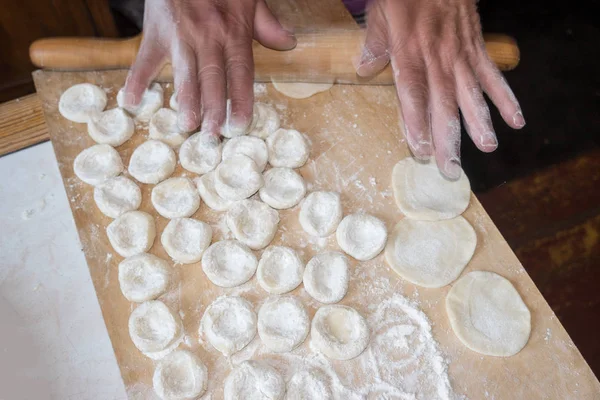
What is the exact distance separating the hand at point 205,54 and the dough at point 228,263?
0.33 metres

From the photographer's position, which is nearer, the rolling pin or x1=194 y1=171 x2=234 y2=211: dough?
x1=194 y1=171 x2=234 y2=211: dough

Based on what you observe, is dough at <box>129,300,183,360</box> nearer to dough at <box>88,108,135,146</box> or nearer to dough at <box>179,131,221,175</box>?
dough at <box>179,131,221,175</box>

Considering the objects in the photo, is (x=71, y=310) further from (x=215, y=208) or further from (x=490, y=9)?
(x=490, y=9)

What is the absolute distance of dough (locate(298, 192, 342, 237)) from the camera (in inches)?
59.9

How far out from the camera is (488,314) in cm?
144

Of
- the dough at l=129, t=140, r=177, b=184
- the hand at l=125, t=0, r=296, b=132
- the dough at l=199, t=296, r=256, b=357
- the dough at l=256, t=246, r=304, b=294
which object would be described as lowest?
the dough at l=199, t=296, r=256, b=357

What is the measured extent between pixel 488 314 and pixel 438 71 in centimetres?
71

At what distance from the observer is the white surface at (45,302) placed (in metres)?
1.44

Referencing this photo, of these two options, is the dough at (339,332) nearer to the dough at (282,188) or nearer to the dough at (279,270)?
the dough at (279,270)

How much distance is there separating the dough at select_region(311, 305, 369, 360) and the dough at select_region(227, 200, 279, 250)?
0.86 feet

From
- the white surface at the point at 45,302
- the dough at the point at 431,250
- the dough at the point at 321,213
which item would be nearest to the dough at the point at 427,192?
the dough at the point at 431,250

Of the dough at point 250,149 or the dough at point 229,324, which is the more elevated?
the dough at point 250,149

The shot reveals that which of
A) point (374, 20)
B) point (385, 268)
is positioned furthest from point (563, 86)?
point (385, 268)

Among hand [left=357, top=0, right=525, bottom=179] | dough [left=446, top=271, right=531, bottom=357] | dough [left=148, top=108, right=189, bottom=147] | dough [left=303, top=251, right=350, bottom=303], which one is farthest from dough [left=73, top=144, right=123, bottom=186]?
dough [left=446, top=271, right=531, bottom=357]
